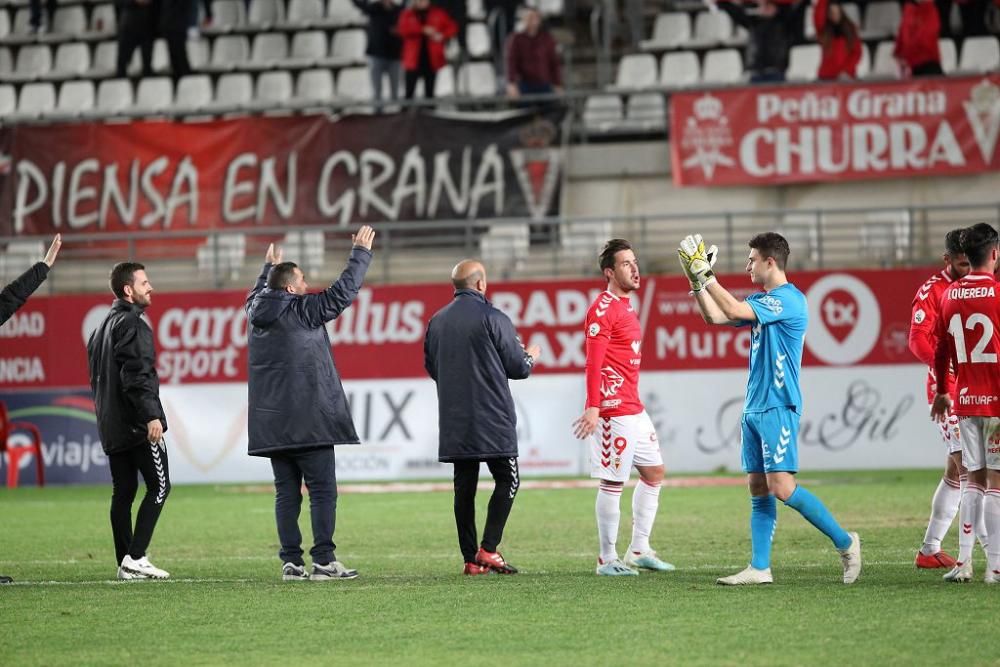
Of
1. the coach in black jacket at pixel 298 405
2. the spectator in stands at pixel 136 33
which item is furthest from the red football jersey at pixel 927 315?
the spectator in stands at pixel 136 33

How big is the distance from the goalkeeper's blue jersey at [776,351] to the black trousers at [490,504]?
2.09 metres

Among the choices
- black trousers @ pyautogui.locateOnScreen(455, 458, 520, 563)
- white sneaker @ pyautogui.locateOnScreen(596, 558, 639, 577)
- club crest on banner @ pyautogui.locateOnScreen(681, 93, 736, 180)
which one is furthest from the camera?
club crest on banner @ pyautogui.locateOnScreen(681, 93, 736, 180)

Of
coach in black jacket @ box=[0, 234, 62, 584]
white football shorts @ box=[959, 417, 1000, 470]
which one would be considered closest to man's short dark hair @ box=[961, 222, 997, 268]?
white football shorts @ box=[959, 417, 1000, 470]

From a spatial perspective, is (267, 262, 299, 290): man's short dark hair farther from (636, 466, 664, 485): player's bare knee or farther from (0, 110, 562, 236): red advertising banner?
(0, 110, 562, 236): red advertising banner

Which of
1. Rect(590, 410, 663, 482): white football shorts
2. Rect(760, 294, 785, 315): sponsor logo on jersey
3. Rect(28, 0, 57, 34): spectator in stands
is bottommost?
Rect(590, 410, 663, 482): white football shorts

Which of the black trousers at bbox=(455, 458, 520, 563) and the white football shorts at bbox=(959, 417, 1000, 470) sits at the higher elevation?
the white football shorts at bbox=(959, 417, 1000, 470)

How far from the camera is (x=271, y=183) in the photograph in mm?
25047

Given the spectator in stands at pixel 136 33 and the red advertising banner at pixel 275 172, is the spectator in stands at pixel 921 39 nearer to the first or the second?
the red advertising banner at pixel 275 172

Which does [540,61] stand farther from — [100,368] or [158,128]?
[100,368]

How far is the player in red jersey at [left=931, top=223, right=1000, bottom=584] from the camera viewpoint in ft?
29.9

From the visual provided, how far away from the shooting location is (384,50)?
25.8 metres

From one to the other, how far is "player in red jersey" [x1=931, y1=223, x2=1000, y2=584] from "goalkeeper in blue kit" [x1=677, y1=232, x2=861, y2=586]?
2.74 ft

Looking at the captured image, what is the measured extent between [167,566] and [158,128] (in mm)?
15345

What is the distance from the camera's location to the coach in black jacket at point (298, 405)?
33.2ft
